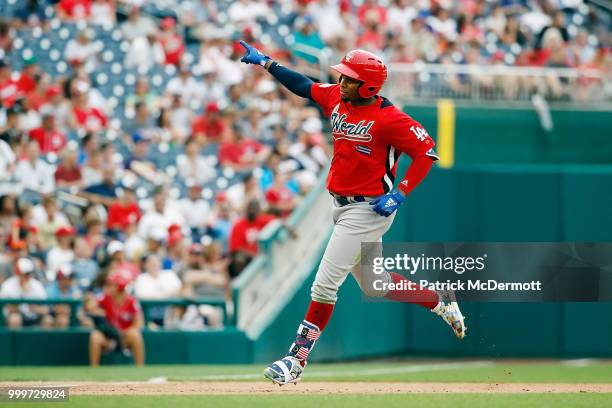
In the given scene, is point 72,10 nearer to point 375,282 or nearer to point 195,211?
point 195,211

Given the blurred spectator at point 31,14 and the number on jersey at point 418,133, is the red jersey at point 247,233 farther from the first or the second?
the number on jersey at point 418,133

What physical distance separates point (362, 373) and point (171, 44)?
23.1 feet

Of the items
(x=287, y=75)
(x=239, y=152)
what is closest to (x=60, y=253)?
(x=239, y=152)

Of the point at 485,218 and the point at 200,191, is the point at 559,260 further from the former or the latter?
the point at 200,191

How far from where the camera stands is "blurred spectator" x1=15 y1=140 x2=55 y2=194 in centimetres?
1430

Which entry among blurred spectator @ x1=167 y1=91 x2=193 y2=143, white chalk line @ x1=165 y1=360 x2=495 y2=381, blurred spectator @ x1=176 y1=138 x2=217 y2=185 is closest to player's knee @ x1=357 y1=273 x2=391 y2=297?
white chalk line @ x1=165 y1=360 x2=495 y2=381

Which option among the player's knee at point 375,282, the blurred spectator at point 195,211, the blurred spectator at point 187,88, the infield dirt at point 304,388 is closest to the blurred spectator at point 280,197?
the blurred spectator at point 195,211

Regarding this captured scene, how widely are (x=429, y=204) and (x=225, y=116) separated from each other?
2874 mm

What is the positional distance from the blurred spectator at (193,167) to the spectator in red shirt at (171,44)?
1.96 m

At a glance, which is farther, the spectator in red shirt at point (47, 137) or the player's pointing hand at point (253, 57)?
the spectator in red shirt at point (47, 137)

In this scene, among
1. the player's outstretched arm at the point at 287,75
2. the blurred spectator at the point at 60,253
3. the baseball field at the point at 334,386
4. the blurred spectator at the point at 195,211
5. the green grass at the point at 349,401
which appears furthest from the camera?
the blurred spectator at the point at 195,211

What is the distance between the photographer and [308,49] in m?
16.9

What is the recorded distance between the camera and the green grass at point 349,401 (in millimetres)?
7609

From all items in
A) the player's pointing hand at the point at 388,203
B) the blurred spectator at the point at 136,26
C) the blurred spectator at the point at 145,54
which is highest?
the blurred spectator at the point at 136,26
